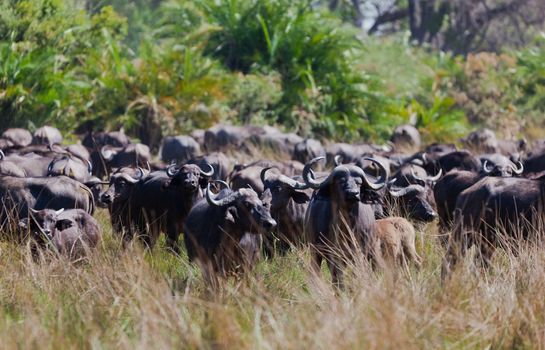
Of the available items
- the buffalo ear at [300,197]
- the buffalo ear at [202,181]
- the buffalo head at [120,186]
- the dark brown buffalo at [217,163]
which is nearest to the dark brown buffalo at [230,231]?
the buffalo ear at [300,197]

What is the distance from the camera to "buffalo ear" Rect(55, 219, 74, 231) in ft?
36.6

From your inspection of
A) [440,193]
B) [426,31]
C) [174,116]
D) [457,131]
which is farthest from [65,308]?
[426,31]

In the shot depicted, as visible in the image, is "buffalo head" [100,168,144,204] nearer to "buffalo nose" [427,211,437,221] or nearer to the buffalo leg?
the buffalo leg

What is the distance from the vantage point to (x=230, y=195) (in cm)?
977

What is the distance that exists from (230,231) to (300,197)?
1.62 metres

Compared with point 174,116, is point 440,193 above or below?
above

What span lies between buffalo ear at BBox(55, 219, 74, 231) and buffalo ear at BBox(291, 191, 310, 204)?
234cm

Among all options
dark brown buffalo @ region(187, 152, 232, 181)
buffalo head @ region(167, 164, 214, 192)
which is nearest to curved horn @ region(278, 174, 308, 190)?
buffalo head @ region(167, 164, 214, 192)

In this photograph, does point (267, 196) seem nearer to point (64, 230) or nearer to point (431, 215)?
point (431, 215)

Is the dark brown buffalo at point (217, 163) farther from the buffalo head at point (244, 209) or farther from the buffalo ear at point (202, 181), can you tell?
the buffalo head at point (244, 209)

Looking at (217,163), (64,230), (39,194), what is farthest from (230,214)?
(217,163)

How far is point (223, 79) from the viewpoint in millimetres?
28109

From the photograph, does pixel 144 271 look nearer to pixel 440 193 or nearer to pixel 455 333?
pixel 455 333

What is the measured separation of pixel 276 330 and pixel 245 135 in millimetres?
18388
